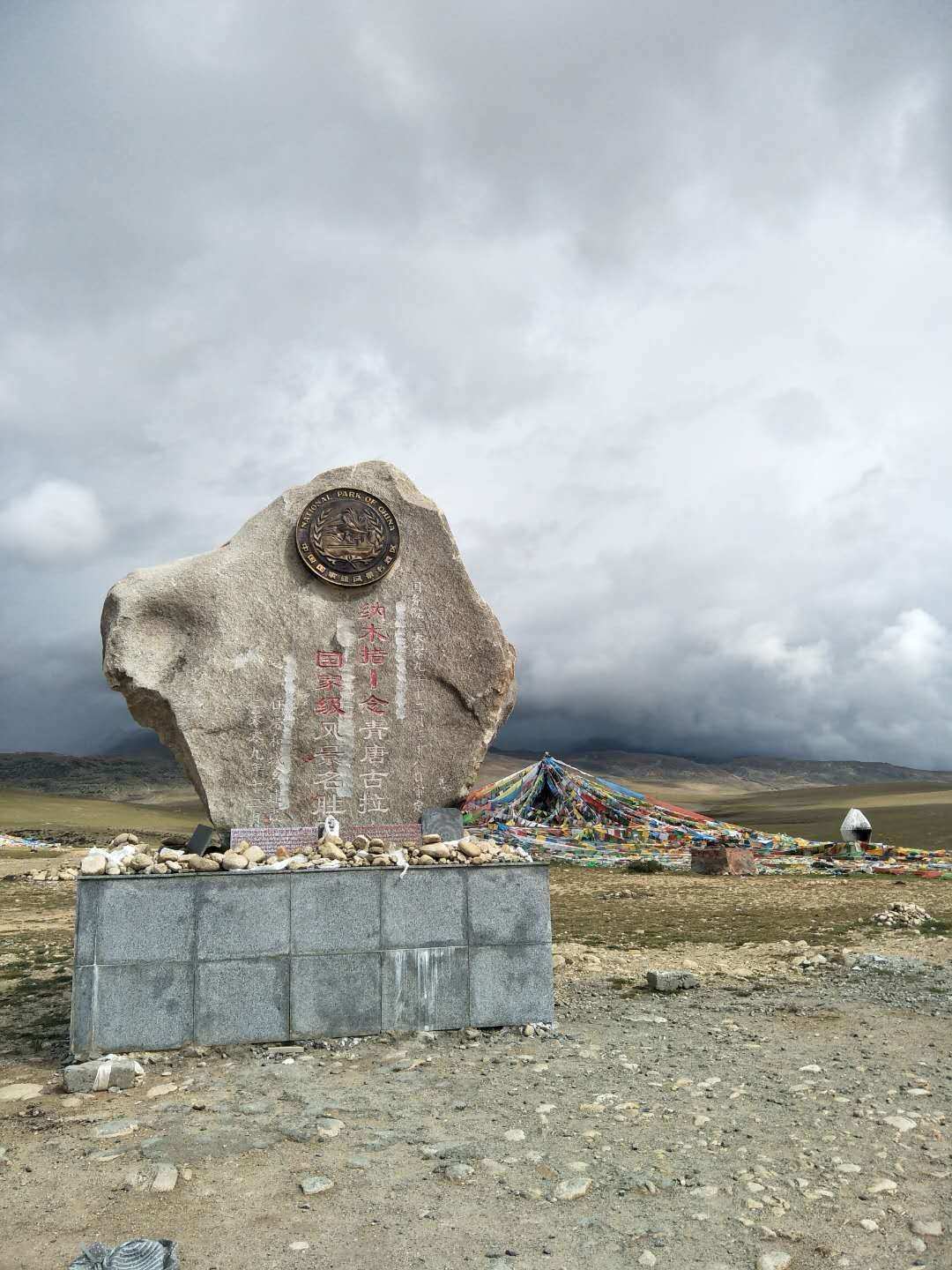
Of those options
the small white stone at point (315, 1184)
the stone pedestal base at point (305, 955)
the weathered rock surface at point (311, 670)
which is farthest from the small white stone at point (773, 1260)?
the weathered rock surface at point (311, 670)

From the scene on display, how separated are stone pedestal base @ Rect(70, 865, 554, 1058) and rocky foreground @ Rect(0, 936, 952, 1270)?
0.72 feet

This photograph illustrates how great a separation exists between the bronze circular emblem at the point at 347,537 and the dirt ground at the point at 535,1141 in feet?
13.3

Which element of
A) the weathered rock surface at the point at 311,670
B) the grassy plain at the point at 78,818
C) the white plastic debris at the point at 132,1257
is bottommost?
the grassy plain at the point at 78,818

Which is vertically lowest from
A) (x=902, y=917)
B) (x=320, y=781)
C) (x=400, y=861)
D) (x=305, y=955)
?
(x=902, y=917)

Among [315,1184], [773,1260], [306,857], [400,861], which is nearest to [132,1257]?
[315,1184]

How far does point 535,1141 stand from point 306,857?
3264 mm

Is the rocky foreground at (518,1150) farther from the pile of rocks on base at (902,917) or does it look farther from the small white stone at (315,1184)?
the pile of rocks on base at (902,917)

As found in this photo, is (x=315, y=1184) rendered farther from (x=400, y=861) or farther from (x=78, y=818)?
(x=78, y=818)

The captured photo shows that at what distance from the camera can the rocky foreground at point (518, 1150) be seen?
3.76 m

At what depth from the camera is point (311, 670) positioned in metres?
8.35

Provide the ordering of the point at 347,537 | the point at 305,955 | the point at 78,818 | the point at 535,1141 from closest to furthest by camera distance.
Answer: the point at 535,1141, the point at 305,955, the point at 347,537, the point at 78,818

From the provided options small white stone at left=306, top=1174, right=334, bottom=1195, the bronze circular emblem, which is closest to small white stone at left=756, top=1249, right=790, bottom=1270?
small white stone at left=306, top=1174, right=334, bottom=1195

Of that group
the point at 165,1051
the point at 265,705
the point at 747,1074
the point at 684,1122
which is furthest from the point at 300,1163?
the point at 265,705

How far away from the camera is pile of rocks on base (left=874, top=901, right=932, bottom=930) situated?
40.3 feet
